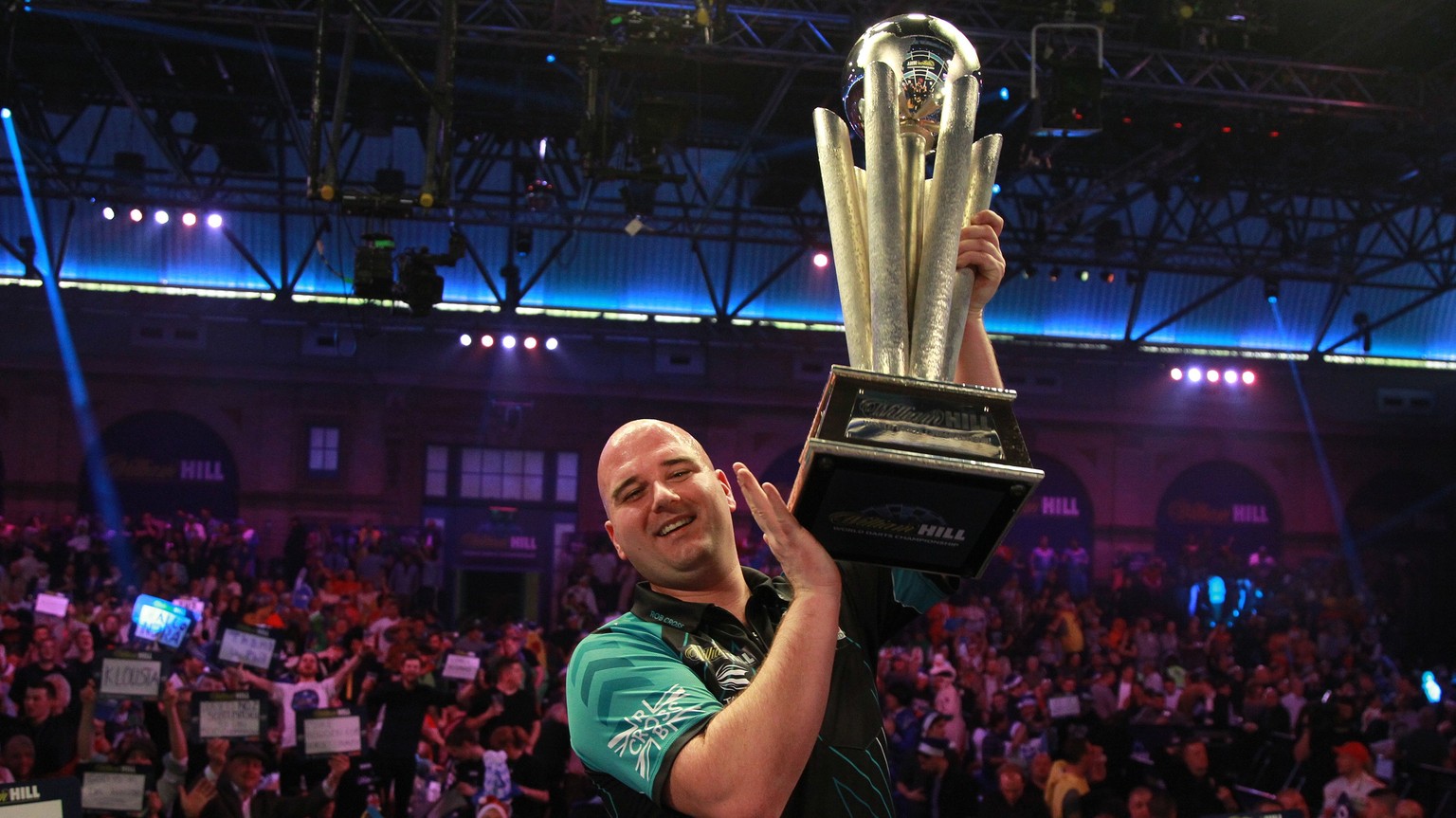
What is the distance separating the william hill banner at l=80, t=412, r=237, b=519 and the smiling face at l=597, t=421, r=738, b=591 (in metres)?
19.0

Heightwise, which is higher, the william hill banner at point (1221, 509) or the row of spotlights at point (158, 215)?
the row of spotlights at point (158, 215)

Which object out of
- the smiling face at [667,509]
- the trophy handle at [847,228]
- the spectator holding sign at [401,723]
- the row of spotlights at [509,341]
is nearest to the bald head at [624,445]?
the smiling face at [667,509]

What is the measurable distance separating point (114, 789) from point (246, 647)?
251 cm

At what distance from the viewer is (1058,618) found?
1584 cm

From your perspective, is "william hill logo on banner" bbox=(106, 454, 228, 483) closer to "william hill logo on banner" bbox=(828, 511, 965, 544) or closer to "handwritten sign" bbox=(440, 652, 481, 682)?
"handwritten sign" bbox=(440, 652, 481, 682)

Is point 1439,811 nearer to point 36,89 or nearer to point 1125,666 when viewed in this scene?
point 1125,666

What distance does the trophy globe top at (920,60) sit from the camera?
2.32 meters

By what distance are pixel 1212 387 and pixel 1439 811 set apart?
1243 centimetres

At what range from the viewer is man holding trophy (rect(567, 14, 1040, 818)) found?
1778 millimetres

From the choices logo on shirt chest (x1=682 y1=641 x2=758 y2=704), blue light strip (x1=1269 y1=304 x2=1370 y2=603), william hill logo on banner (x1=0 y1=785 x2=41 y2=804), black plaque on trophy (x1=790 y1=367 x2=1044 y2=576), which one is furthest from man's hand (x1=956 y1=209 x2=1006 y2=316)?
blue light strip (x1=1269 y1=304 x2=1370 y2=603)

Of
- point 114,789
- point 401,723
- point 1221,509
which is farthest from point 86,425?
point 1221,509

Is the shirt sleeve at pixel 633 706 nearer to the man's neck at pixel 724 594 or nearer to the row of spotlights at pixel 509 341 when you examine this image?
the man's neck at pixel 724 594

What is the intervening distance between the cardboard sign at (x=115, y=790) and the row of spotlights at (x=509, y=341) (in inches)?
473

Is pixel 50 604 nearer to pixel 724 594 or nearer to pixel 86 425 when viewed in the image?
pixel 86 425
